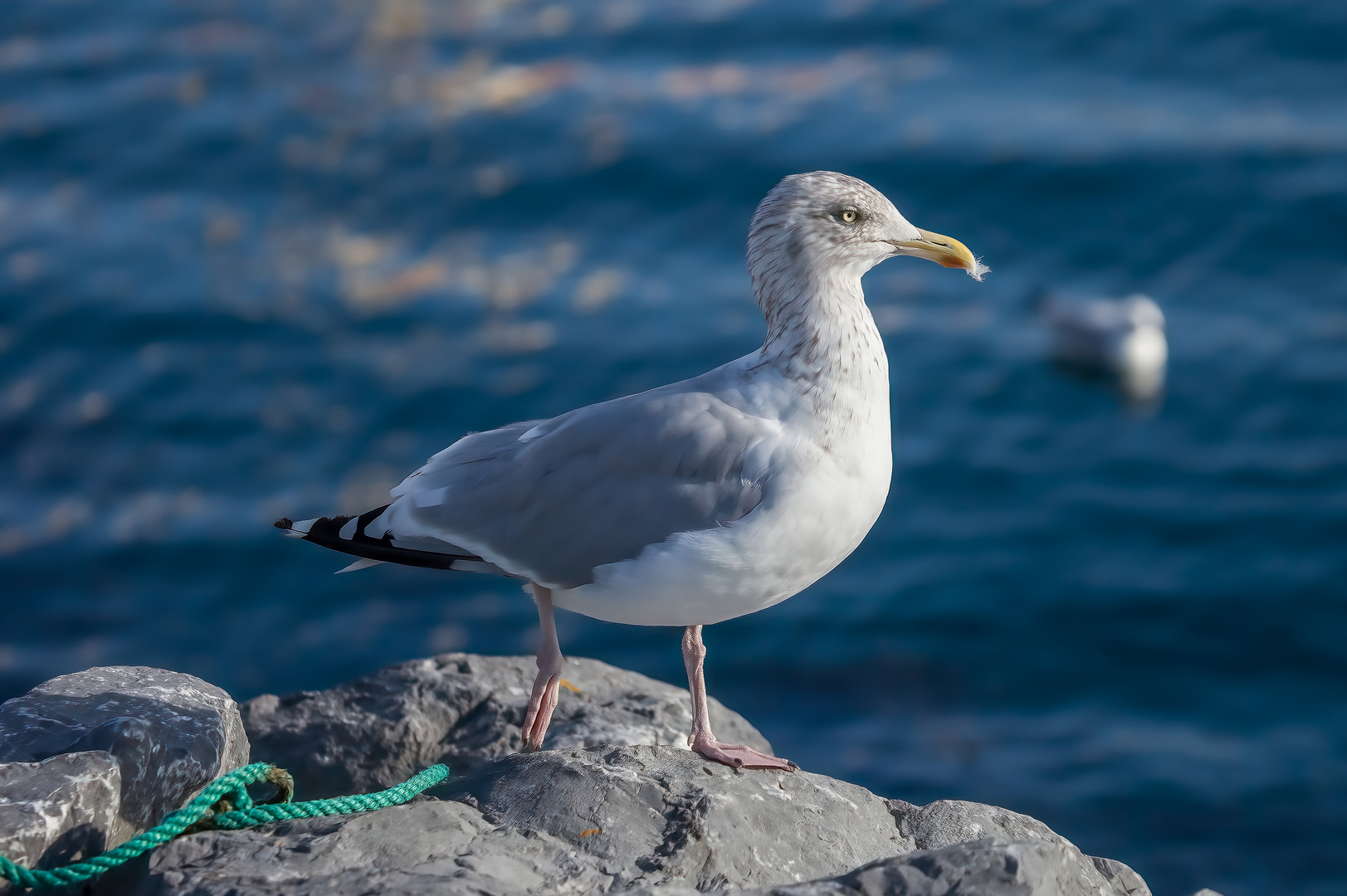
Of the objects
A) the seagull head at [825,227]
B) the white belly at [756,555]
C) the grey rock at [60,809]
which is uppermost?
the seagull head at [825,227]

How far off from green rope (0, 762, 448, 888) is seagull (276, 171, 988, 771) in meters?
0.81

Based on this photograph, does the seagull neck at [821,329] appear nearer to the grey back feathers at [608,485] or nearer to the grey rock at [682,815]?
the grey back feathers at [608,485]

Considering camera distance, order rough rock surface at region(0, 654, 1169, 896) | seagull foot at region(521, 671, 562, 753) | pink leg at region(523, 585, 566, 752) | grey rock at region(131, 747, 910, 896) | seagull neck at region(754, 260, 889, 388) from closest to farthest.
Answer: rough rock surface at region(0, 654, 1169, 896) < grey rock at region(131, 747, 910, 896) < seagull neck at region(754, 260, 889, 388) < pink leg at region(523, 585, 566, 752) < seagull foot at region(521, 671, 562, 753)

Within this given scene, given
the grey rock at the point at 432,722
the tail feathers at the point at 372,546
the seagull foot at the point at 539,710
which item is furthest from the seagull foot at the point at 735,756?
the tail feathers at the point at 372,546

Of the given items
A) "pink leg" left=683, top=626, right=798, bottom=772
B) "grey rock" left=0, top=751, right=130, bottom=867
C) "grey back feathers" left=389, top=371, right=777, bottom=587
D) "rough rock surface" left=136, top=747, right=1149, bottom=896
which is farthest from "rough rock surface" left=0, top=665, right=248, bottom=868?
"pink leg" left=683, top=626, right=798, bottom=772

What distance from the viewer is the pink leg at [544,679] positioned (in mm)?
4773

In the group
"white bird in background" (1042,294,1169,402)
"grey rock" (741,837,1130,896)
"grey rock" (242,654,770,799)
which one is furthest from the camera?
"white bird in background" (1042,294,1169,402)

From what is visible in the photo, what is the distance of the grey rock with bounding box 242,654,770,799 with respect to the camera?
541cm

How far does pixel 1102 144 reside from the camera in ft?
42.6

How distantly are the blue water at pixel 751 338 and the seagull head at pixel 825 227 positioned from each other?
463 centimetres

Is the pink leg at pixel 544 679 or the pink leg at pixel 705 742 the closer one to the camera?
the pink leg at pixel 705 742

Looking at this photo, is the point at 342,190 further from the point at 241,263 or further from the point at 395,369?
the point at 395,369

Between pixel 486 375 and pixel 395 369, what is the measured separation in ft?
2.56

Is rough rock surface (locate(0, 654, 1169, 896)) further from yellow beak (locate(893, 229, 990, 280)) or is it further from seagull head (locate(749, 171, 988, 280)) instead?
yellow beak (locate(893, 229, 990, 280))
